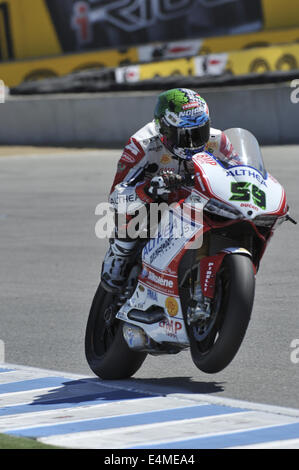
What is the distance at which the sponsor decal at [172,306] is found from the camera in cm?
611

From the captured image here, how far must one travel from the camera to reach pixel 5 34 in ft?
165

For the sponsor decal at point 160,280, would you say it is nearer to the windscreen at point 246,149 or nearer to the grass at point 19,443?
the windscreen at point 246,149

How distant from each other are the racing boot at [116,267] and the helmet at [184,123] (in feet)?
2.42

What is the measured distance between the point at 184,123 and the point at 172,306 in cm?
108

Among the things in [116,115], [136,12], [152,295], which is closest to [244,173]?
[152,295]

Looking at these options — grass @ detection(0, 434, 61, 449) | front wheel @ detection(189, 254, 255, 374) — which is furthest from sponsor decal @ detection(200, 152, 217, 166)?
grass @ detection(0, 434, 61, 449)

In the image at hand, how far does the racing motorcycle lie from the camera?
18.4 feet

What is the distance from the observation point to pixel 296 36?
39656 mm

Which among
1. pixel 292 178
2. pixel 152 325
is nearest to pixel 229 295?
pixel 152 325

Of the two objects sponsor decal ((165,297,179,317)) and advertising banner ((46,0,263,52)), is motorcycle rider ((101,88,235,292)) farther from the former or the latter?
advertising banner ((46,0,263,52))

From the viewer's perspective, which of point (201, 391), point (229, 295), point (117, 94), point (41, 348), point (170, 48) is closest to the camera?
point (229, 295)

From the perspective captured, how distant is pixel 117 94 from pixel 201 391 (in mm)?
19530

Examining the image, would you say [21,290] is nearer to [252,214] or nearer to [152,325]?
[152,325]

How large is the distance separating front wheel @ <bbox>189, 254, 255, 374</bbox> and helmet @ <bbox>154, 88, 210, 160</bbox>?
2.80 feet
